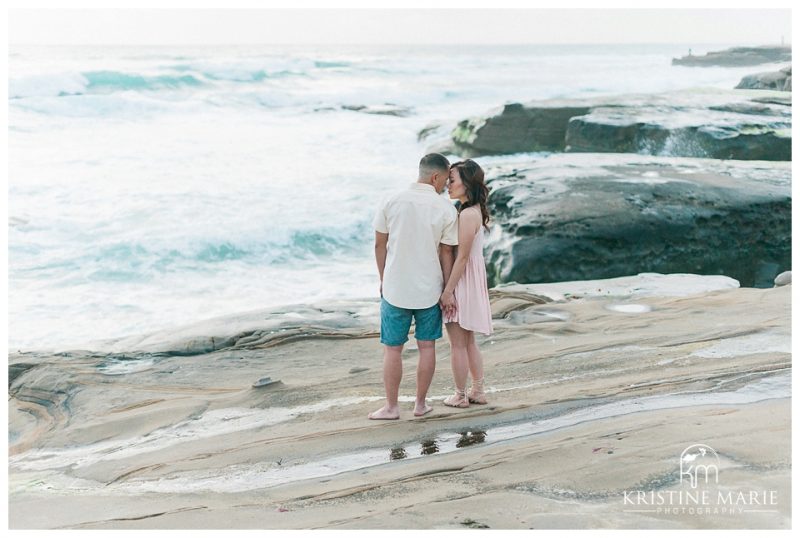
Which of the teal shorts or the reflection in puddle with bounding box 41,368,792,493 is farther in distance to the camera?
the teal shorts

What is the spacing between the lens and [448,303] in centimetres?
445

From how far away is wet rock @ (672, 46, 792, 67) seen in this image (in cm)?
6131

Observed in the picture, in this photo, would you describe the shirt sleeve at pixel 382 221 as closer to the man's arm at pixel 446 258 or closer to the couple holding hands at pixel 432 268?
the couple holding hands at pixel 432 268

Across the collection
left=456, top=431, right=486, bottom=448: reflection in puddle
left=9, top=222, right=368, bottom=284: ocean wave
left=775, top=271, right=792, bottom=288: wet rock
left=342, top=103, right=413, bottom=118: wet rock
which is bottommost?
left=9, top=222, right=368, bottom=284: ocean wave

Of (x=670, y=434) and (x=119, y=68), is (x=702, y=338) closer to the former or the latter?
(x=670, y=434)

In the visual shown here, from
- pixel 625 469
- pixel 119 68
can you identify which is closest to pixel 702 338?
pixel 625 469

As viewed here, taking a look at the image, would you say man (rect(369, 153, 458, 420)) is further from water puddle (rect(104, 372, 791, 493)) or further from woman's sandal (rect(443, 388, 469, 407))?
water puddle (rect(104, 372, 791, 493))

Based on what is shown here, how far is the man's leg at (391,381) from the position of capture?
452 cm

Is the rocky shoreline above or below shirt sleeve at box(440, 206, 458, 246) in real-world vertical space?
below

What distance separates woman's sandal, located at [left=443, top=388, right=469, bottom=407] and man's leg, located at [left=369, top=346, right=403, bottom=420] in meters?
0.29

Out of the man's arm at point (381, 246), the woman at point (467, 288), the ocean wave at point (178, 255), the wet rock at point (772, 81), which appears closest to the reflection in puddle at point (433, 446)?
the woman at point (467, 288)

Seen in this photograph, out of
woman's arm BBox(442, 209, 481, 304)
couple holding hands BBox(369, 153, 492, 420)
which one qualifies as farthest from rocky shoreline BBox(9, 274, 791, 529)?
woman's arm BBox(442, 209, 481, 304)

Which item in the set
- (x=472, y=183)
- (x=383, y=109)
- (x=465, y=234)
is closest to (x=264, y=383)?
(x=465, y=234)
